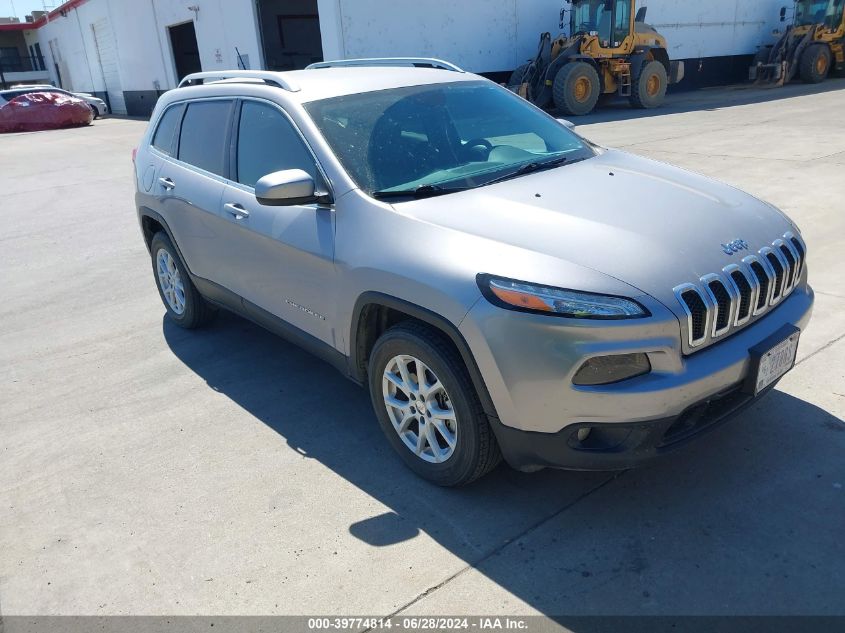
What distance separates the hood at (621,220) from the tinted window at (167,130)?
8.28 ft

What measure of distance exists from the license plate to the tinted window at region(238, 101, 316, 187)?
2170 mm

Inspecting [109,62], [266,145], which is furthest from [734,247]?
[109,62]

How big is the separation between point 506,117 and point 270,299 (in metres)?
1.73

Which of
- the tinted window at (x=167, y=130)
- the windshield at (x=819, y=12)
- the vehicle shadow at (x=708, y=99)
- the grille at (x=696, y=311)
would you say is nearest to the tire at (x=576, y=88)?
the vehicle shadow at (x=708, y=99)

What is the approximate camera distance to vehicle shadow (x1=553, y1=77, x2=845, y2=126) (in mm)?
18000

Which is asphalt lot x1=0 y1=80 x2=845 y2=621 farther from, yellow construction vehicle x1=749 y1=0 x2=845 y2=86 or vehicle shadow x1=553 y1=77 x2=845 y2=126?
yellow construction vehicle x1=749 y1=0 x2=845 y2=86

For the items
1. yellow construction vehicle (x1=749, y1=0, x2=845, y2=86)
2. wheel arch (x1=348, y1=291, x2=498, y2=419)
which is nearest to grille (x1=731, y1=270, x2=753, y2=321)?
wheel arch (x1=348, y1=291, x2=498, y2=419)

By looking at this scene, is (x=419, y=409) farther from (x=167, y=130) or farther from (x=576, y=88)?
(x=576, y=88)

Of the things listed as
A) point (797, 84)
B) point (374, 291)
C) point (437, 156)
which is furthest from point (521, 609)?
point (797, 84)

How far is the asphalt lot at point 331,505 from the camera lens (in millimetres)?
2561

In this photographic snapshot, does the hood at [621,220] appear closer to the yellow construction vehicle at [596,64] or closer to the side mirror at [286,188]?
the side mirror at [286,188]

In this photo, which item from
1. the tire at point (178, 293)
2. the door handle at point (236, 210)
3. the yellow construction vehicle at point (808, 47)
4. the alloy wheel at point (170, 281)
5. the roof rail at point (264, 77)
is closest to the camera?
the roof rail at point (264, 77)

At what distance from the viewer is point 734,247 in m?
2.84

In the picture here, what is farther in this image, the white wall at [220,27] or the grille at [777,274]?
the white wall at [220,27]
